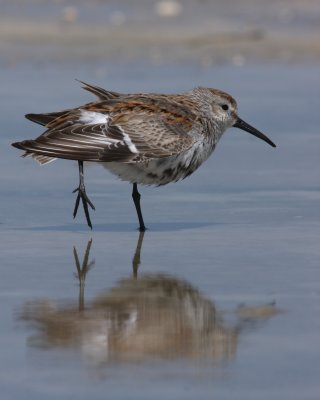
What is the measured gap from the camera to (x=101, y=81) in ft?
46.8

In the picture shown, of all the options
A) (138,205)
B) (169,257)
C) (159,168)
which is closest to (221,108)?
(159,168)

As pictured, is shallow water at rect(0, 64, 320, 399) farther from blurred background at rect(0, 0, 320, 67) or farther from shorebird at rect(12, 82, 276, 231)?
blurred background at rect(0, 0, 320, 67)

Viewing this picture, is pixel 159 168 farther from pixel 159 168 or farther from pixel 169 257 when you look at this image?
pixel 169 257

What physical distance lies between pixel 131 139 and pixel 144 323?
9.09 feet

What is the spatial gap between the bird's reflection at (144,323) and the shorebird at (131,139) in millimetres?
1733

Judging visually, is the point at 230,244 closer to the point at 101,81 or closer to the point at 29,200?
the point at 29,200

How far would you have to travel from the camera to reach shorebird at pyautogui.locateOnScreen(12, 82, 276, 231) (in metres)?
8.71

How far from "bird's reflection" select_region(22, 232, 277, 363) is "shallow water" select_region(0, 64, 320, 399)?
0.01 m

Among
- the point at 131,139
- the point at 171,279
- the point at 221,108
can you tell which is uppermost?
the point at 221,108

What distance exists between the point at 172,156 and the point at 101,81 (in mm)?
5588

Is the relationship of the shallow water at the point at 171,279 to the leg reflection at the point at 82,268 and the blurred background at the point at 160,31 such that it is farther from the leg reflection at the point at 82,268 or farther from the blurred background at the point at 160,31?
the blurred background at the point at 160,31

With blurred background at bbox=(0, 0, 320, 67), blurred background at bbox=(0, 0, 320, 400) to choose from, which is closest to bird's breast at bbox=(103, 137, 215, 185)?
blurred background at bbox=(0, 0, 320, 400)

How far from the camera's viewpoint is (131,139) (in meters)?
8.81

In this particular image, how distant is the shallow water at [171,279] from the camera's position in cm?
546
